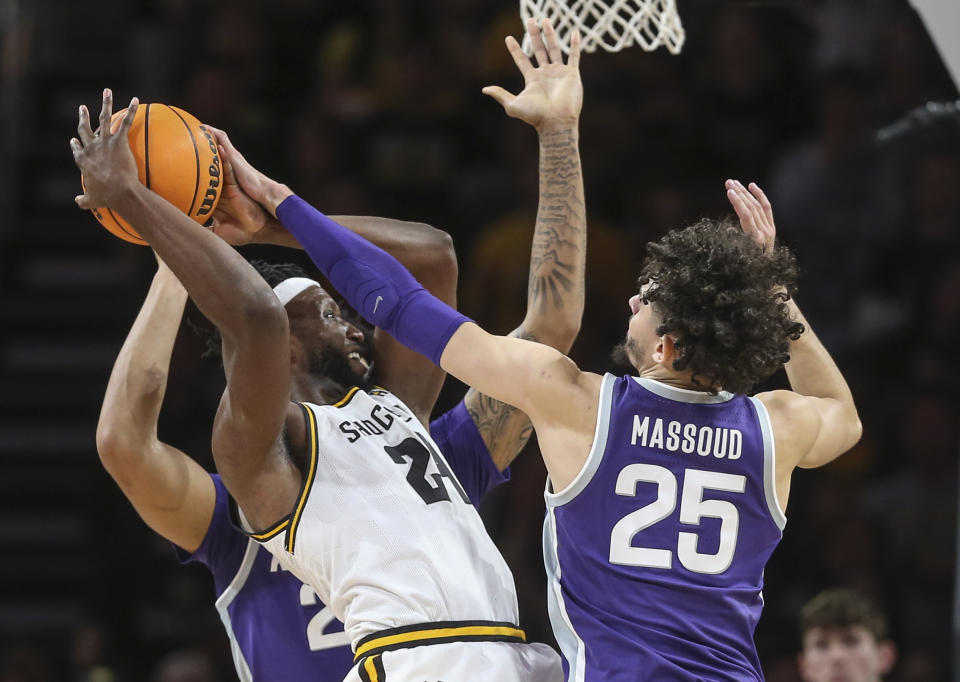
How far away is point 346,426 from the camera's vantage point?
11.9 feet

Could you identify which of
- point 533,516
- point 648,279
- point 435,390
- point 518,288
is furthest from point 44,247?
point 648,279

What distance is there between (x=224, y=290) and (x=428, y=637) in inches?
40.0

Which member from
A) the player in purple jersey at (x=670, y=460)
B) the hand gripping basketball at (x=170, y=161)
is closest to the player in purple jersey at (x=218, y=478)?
the hand gripping basketball at (x=170, y=161)

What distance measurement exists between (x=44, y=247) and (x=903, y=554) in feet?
19.6

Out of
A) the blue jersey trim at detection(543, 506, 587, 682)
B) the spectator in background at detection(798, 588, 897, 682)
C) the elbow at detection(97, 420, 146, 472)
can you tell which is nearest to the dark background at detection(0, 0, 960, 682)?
the spectator in background at detection(798, 588, 897, 682)

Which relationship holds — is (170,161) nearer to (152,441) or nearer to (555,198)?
(152,441)

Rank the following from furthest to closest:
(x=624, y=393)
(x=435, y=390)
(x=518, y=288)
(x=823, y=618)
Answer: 1. (x=518, y=288)
2. (x=823, y=618)
3. (x=435, y=390)
4. (x=624, y=393)

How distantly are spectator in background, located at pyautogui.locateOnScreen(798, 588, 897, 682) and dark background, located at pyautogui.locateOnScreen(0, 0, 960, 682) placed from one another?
1.36 meters

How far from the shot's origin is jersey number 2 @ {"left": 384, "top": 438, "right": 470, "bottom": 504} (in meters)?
3.58

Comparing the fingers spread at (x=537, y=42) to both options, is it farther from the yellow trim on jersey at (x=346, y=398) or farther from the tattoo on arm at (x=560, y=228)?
the yellow trim on jersey at (x=346, y=398)

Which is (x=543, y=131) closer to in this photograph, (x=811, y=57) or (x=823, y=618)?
(x=823, y=618)

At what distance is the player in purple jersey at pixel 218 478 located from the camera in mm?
3736

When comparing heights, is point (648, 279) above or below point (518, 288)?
above

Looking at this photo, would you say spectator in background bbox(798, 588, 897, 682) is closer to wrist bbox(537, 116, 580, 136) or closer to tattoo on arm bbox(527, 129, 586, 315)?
tattoo on arm bbox(527, 129, 586, 315)
